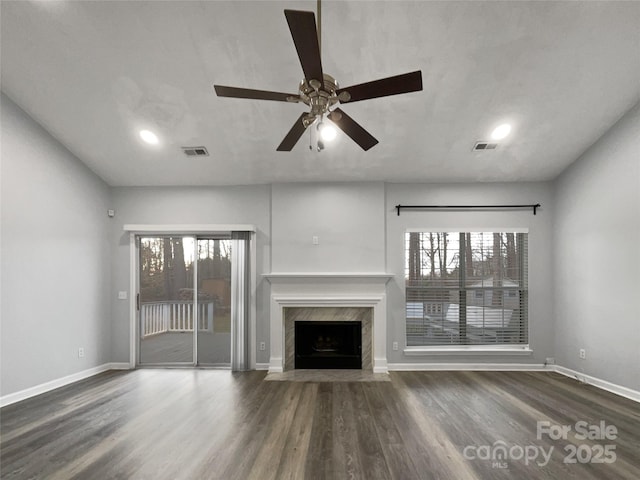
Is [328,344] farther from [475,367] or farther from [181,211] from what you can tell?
[181,211]

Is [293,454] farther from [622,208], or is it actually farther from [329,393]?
[622,208]

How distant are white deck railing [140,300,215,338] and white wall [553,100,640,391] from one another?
16.8 ft

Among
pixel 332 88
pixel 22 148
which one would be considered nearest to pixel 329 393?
pixel 332 88

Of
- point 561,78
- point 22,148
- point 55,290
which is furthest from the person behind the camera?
point 55,290

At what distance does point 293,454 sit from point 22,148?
4.30 meters

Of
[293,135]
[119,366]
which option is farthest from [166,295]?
[293,135]

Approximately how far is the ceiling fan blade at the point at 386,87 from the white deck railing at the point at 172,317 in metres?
4.17

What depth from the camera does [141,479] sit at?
239 centimetres

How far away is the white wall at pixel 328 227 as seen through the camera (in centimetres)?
511

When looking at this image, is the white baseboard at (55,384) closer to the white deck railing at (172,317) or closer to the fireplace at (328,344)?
the white deck railing at (172,317)

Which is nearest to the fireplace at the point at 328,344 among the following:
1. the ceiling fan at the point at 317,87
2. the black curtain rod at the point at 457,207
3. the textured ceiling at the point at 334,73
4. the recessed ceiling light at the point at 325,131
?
the black curtain rod at the point at 457,207

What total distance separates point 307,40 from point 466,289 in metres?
4.47

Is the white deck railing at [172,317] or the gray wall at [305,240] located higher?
the gray wall at [305,240]

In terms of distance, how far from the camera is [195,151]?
4.57 m
